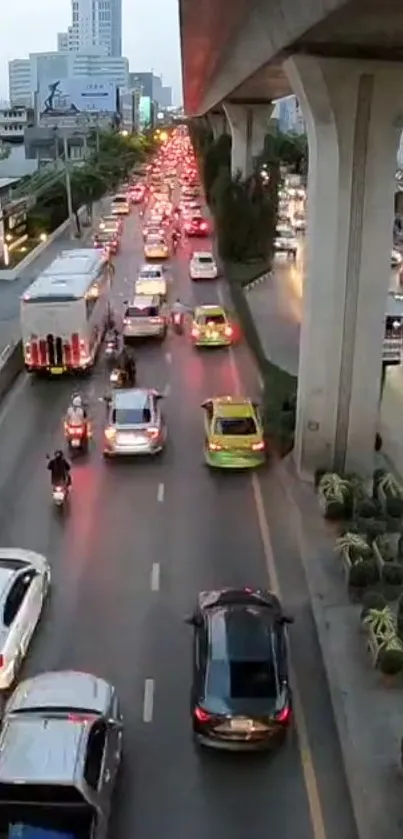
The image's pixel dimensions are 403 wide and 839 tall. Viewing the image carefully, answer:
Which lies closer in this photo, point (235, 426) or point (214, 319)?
point (235, 426)

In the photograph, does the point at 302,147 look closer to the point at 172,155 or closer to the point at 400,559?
the point at 400,559

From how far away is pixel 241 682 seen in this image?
477 inches

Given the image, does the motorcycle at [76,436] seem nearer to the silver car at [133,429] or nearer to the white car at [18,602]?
the silver car at [133,429]

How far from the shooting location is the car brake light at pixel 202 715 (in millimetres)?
11906

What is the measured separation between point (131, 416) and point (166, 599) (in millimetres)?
7356

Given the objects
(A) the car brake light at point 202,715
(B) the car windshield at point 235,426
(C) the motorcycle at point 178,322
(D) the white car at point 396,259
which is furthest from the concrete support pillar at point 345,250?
(D) the white car at point 396,259

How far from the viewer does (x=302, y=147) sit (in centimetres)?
9806

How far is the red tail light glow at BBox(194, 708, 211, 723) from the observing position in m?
11.9

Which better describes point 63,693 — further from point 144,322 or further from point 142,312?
point 142,312

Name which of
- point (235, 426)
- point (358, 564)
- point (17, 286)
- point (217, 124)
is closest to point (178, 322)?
point (17, 286)

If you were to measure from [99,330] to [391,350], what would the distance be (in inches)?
366

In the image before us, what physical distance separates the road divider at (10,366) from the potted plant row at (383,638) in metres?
16.2

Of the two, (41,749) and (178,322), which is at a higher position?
(41,749)

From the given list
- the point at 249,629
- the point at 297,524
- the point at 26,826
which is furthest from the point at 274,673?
the point at 297,524
